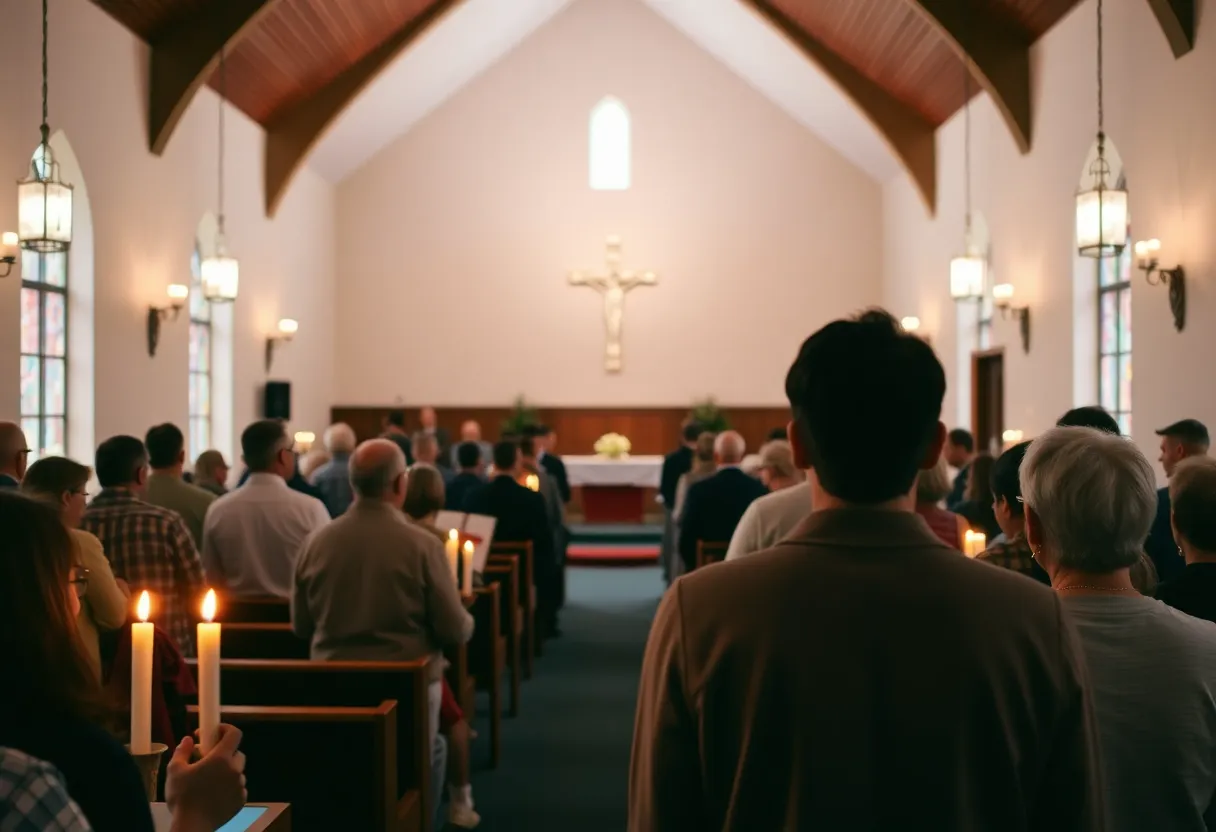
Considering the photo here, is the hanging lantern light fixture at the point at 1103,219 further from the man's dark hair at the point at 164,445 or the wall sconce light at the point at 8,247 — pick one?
the wall sconce light at the point at 8,247

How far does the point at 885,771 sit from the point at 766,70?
1515cm

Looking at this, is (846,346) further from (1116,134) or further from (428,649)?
(1116,134)

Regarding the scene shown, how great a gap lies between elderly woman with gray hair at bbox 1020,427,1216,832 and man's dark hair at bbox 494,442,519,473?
18.5 feet

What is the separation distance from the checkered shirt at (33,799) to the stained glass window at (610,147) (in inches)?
626

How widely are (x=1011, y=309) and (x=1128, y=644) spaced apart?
10276 mm

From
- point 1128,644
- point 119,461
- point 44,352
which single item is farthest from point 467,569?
point 44,352

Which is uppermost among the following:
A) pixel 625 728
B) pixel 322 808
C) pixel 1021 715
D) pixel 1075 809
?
pixel 1021 715

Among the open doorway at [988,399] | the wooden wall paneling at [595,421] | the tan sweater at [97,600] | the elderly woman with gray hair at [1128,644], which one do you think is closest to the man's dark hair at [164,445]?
the tan sweater at [97,600]

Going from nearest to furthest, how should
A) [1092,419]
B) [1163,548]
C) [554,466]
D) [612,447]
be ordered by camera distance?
[1092,419]
[1163,548]
[554,466]
[612,447]

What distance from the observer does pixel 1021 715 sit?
1401 millimetres

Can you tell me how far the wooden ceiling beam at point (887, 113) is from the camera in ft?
45.3

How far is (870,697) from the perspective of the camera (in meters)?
1.39

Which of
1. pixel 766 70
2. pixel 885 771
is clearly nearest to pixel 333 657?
pixel 885 771

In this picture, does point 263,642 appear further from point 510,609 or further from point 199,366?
point 199,366
